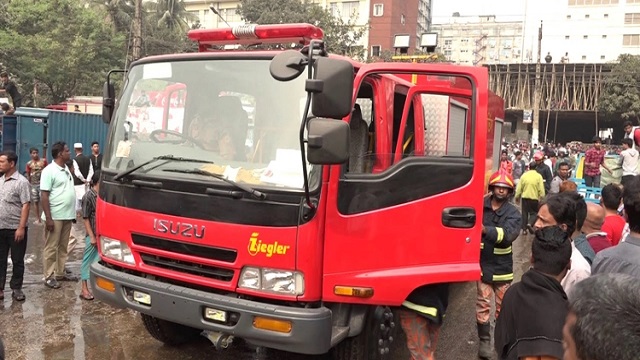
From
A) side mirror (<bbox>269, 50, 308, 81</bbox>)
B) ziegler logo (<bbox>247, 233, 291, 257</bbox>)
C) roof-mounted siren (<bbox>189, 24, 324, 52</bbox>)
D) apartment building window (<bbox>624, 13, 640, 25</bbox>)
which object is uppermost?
apartment building window (<bbox>624, 13, 640, 25</bbox>)

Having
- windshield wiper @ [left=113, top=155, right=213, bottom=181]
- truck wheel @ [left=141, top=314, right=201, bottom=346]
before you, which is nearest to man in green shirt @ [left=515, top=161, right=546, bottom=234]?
truck wheel @ [left=141, top=314, right=201, bottom=346]

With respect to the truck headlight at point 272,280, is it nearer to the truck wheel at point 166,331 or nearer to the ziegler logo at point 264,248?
the ziegler logo at point 264,248

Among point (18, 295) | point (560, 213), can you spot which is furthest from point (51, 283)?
point (560, 213)

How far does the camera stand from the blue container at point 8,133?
43.7ft

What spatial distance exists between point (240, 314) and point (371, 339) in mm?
1007

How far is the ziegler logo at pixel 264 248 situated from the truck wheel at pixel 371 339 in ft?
2.76

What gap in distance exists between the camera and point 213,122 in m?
3.53

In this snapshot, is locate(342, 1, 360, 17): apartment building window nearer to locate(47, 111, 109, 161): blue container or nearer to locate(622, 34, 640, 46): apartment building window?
locate(622, 34, 640, 46): apartment building window

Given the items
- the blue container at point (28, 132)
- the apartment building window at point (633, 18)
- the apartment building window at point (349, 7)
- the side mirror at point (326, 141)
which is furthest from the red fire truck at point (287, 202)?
the apartment building window at point (633, 18)

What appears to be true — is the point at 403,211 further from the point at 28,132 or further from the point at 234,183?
the point at 28,132

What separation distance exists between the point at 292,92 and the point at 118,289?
1851 mm

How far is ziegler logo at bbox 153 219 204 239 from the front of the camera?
10.8ft

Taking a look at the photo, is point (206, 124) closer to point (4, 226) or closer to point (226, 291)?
point (226, 291)

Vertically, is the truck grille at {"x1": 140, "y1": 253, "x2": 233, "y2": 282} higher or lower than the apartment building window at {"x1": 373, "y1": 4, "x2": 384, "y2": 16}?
lower
